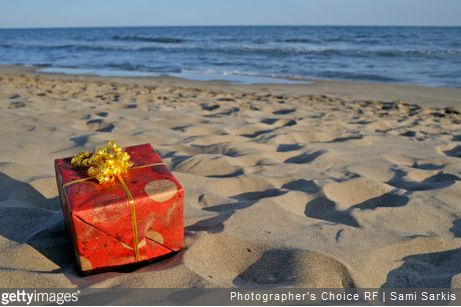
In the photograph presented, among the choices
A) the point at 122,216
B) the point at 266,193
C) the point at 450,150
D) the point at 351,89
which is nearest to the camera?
the point at 122,216

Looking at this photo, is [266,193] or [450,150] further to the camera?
[450,150]

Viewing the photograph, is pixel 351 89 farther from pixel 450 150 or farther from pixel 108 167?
pixel 108 167

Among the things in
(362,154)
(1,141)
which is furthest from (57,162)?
(362,154)

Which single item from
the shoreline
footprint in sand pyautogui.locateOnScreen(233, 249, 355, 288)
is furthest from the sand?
the shoreline

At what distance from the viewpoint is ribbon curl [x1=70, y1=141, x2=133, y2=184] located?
1264 mm

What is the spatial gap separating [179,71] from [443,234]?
8.60 metres

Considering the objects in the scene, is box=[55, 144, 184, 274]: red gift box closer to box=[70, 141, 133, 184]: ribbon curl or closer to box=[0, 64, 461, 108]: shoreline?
box=[70, 141, 133, 184]: ribbon curl

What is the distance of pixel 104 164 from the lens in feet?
4.14

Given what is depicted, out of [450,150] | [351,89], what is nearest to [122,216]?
[450,150]

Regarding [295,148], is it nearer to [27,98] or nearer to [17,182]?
[17,182]

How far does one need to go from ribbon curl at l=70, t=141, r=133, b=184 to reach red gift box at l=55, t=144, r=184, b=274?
0.02 meters

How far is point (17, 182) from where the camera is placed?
1948 millimetres

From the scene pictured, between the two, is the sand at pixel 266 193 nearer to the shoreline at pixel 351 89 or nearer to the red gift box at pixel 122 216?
the red gift box at pixel 122 216

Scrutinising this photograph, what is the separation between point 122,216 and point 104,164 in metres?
0.21
